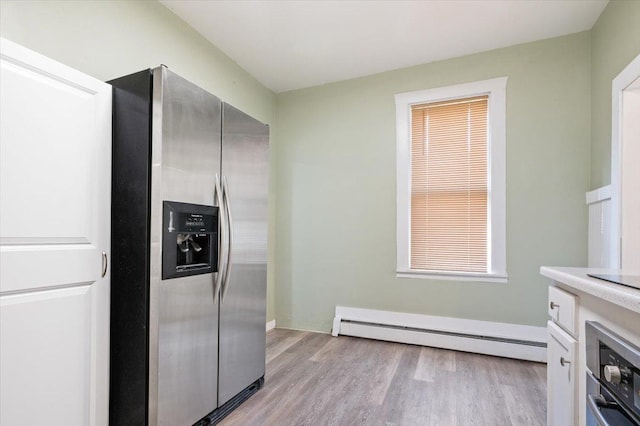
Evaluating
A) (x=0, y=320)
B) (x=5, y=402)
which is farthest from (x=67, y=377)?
(x=0, y=320)

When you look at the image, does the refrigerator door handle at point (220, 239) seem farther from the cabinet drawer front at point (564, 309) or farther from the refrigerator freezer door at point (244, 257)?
the cabinet drawer front at point (564, 309)

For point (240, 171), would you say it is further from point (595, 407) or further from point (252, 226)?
point (595, 407)

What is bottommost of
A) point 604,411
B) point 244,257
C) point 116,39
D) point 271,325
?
point 271,325

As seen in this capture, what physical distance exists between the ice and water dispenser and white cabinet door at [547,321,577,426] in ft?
5.35

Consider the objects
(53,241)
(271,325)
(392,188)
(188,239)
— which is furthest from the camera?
(271,325)

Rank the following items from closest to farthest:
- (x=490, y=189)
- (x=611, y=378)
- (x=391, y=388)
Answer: (x=611, y=378), (x=391, y=388), (x=490, y=189)

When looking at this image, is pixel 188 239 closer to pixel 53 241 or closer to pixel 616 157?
pixel 53 241

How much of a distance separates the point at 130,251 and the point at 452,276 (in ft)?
8.57

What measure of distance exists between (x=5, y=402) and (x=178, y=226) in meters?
0.88

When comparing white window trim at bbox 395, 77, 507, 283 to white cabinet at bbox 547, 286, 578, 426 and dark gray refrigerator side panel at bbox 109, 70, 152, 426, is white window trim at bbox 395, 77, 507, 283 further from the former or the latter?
dark gray refrigerator side panel at bbox 109, 70, 152, 426

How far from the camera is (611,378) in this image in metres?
0.81

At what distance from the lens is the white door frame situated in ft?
6.68

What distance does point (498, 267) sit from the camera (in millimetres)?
2938

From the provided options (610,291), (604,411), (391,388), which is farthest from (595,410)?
(391,388)
